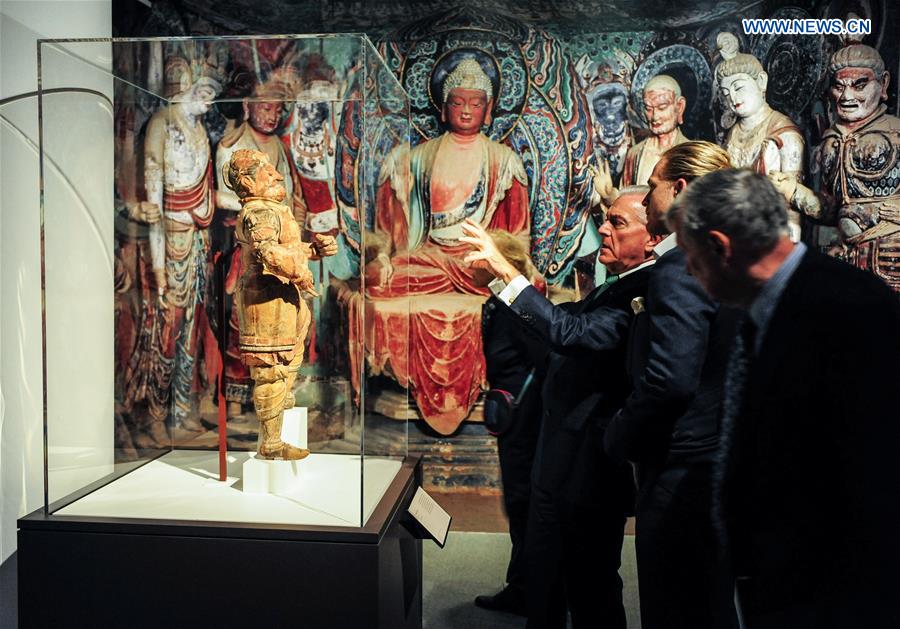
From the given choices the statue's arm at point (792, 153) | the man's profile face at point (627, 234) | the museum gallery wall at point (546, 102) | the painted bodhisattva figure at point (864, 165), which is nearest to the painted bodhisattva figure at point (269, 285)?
the man's profile face at point (627, 234)

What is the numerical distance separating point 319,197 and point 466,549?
8.84 ft

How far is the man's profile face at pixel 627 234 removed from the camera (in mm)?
2844

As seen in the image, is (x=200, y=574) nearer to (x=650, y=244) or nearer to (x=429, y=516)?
(x=429, y=516)

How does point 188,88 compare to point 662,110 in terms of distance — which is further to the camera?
point 662,110

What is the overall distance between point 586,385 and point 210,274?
4.92 feet

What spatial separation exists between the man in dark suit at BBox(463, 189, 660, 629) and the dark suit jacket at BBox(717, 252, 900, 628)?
1104 millimetres

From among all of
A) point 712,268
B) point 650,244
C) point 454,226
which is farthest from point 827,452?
point 454,226

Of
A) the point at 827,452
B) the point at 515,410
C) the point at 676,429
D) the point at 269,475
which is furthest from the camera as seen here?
the point at 515,410

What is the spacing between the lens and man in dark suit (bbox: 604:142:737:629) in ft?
7.24

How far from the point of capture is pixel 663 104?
5.69 m

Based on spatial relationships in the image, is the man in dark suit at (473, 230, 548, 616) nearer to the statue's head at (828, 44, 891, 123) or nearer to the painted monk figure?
the painted monk figure

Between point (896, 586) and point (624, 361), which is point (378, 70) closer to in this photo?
point (624, 361)

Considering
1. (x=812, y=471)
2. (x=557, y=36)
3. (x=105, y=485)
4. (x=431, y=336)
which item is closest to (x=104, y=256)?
(x=105, y=485)

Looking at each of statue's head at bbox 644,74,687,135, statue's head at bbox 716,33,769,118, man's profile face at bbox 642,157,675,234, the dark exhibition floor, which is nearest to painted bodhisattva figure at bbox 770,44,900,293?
statue's head at bbox 716,33,769,118
